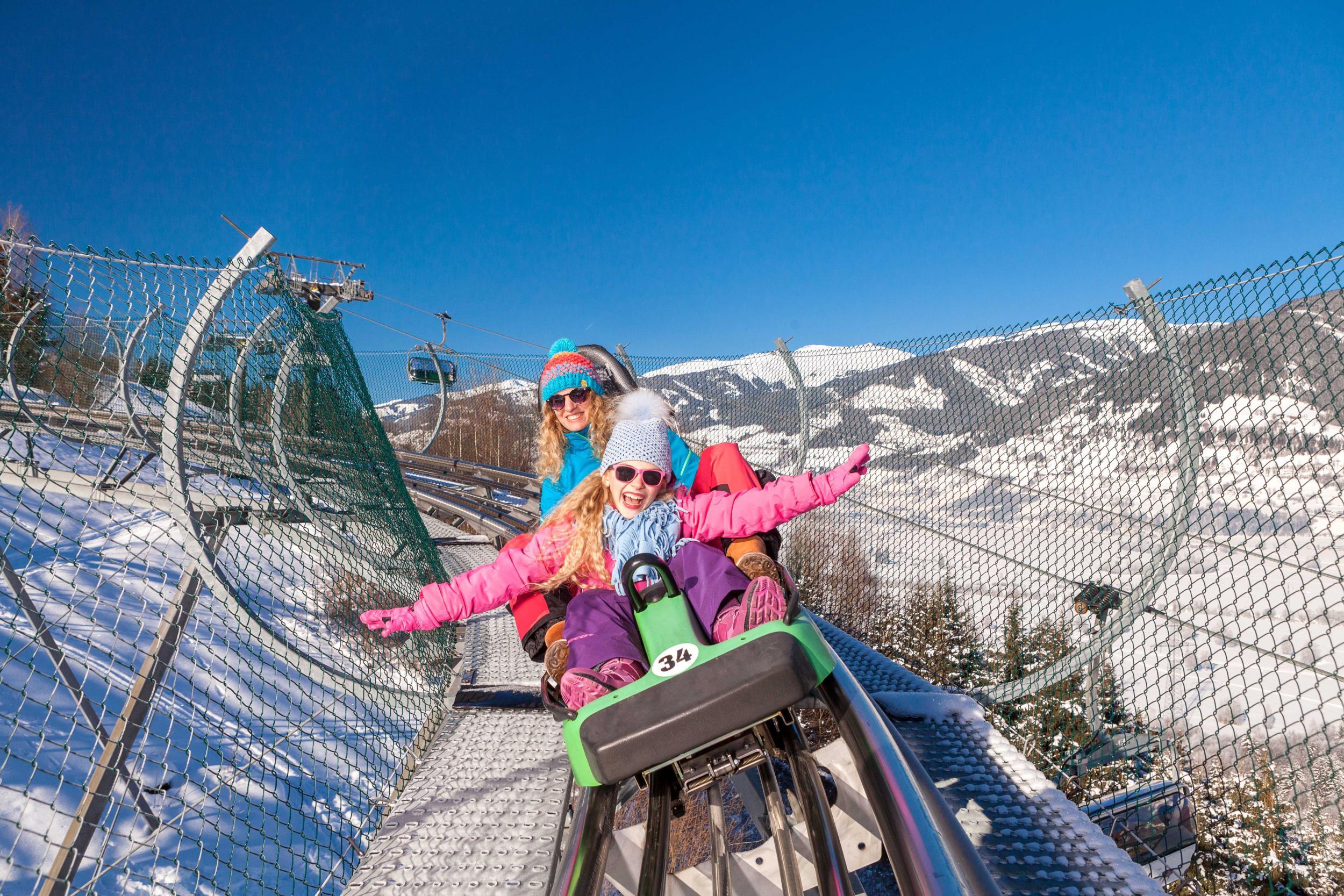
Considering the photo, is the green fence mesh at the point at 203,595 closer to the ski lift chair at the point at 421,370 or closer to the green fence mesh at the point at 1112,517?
the green fence mesh at the point at 1112,517

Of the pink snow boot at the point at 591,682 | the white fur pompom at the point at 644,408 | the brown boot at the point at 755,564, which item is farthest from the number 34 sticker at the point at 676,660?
the white fur pompom at the point at 644,408

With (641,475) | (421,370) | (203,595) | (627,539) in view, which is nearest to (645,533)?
(627,539)

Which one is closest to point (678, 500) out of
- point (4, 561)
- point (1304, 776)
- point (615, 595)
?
point (615, 595)

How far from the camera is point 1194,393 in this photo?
2477 millimetres

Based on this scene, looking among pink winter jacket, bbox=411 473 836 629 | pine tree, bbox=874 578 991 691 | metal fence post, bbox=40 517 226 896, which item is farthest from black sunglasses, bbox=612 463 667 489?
pine tree, bbox=874 578 991 691

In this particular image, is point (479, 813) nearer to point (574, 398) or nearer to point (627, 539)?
point (627, 539)

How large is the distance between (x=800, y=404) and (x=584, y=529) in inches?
112

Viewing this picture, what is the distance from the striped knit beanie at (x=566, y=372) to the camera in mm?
2893

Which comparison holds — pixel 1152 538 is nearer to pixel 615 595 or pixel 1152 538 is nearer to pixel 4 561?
pixel 615 595

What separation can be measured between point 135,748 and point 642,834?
136 inches

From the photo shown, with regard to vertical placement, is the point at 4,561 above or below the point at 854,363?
below

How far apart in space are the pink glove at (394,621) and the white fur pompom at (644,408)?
3.22 ft

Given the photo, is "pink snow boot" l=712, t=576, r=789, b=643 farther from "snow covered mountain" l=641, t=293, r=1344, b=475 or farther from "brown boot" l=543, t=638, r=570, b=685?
"snow covered mountain" l=641, t=293, r=1344, b=475

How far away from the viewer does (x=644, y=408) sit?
2.56m
